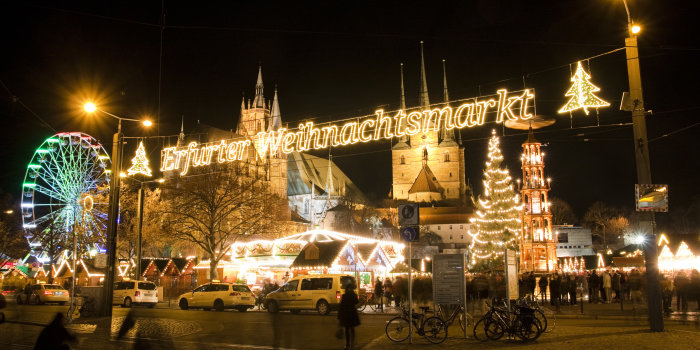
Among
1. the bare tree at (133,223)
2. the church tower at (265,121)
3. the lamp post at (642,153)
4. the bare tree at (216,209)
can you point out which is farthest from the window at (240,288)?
the church tower at (265,121)

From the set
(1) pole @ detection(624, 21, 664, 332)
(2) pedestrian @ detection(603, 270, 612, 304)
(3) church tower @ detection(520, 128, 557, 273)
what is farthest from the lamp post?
(3) church tower @ detection(520, 128, 557, 273)

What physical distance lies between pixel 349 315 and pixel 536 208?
41.2 metres

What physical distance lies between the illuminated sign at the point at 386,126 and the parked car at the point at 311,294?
19.0 feet

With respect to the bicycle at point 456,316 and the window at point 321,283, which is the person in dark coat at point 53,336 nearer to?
the bicycle at point 456,316

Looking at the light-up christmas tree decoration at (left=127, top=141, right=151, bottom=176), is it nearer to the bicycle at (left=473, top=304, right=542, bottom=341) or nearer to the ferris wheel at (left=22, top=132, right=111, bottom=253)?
the ferris wheel at (left=22, top=132, right=111, bottom=253)

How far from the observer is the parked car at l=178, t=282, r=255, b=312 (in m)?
27.0

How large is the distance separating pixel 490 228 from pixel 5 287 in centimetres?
4244

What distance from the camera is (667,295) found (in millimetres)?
22984

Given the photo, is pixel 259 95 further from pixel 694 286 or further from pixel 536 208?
pixel 694 286

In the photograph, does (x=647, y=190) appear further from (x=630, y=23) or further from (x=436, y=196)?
(x=436, y=196)

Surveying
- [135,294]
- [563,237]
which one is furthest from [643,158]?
[563,237]

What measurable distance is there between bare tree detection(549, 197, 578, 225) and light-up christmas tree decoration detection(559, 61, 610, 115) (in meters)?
87.0

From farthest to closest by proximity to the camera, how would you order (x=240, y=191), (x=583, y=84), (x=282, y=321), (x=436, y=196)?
(x=436, y=196) → (x=240, y=191) → (x=282, y=321) → (x=583, y=84)

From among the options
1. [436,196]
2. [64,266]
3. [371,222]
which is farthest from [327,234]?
[436,196]
